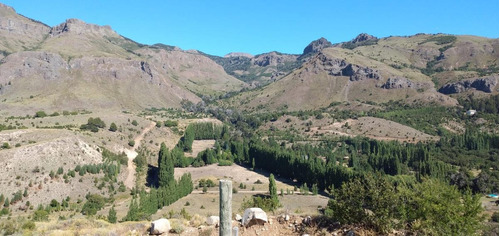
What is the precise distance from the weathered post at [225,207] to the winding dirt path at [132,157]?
7242 cm

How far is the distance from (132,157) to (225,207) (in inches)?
3871

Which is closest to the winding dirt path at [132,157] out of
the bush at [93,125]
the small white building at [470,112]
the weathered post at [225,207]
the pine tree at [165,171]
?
the pine tree at [165,171]

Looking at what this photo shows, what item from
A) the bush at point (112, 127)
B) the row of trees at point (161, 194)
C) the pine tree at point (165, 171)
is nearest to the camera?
the row of trees at point (161, 194)

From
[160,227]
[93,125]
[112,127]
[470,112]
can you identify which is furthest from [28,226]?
[470,112]

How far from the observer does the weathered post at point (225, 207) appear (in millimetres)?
12523

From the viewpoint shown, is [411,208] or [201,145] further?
[201,145]

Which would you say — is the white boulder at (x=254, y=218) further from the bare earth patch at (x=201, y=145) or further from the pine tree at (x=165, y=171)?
the bare earth patch at (x=201, y=145)

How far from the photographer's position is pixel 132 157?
103250mm

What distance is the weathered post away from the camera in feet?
41.1

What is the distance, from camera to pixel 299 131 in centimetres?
17812

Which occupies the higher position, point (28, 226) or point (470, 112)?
point (470, 112)

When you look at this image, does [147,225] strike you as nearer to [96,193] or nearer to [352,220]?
[352,220]

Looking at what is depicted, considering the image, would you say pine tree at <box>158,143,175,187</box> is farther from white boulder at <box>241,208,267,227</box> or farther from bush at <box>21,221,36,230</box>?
white boulder at <box>241,208,267,227</box>

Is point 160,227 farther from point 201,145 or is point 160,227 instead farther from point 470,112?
point 470,112
